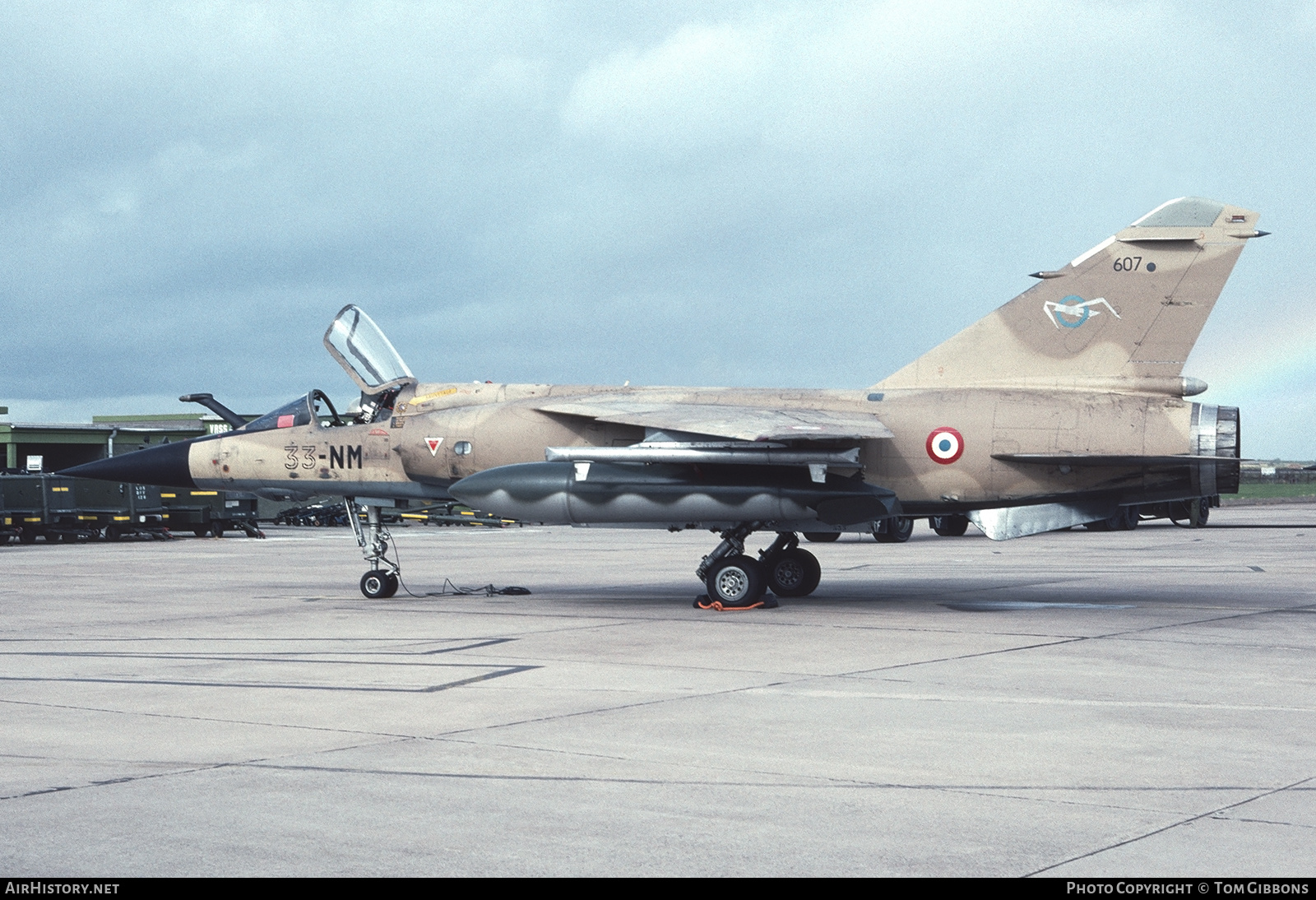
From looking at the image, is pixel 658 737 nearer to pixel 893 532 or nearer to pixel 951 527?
pixel 893 532

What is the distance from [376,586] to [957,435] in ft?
26.6

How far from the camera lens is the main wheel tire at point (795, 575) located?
58.5 ft

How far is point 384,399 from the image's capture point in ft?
59.7

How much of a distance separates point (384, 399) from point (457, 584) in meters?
4.02

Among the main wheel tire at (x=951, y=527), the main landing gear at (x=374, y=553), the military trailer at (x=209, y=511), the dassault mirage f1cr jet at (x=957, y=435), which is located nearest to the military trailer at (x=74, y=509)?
the military trailer at (x=209, y=511)

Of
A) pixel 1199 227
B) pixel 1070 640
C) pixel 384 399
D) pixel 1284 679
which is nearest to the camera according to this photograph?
pixel 1284 679

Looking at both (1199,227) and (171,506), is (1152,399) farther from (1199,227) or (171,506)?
(171,506)

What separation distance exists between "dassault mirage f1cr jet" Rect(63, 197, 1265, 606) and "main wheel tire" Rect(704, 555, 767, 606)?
0.02 meters

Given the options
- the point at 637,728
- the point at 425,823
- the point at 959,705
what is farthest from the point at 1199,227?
the point at 425,823

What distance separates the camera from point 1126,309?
15375 mm

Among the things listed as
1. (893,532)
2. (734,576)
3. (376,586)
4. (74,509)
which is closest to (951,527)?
(893,532)

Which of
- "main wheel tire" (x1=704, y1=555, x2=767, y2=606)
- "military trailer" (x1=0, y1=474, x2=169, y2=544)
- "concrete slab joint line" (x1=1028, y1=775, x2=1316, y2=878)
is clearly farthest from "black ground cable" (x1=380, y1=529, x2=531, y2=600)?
"military trailer" (x1=0, y1=474, x2=169, y2=544)

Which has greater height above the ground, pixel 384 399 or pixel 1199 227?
pixel 1199 227
